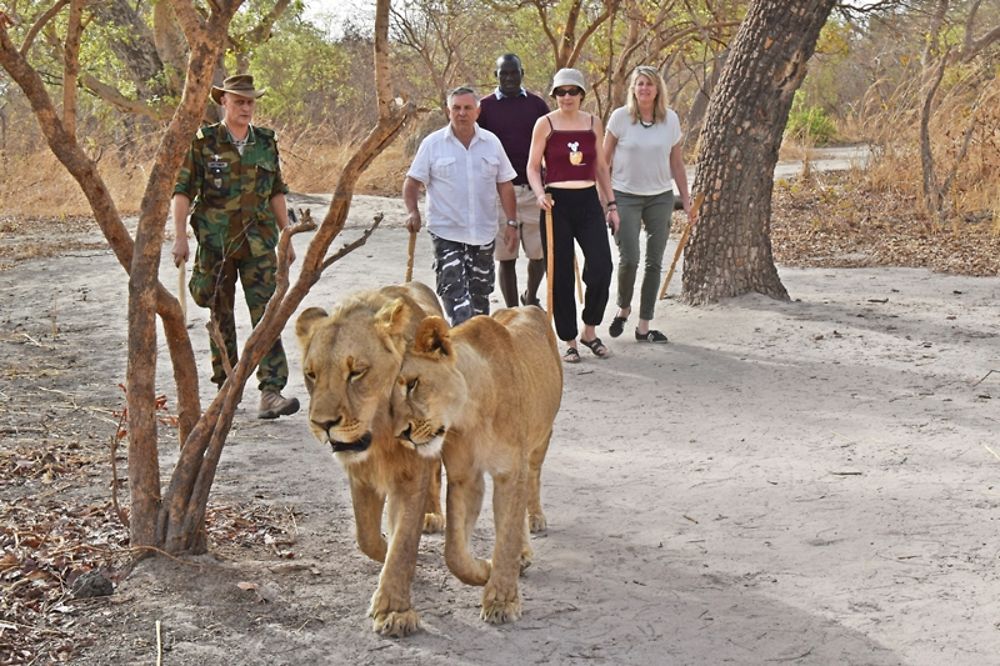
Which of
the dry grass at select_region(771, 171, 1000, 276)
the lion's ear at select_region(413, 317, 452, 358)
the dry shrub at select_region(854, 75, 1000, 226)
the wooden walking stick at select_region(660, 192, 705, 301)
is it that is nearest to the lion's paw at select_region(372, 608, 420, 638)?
the lion's ear at select_region(413, 317, 452, 358)

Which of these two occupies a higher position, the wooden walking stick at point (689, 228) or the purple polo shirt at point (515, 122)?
the purple polo shirt at point (515, 122)

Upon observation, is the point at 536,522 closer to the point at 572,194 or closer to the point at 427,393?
the point at 427,393

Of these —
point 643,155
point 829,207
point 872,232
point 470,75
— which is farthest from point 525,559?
point 470,75

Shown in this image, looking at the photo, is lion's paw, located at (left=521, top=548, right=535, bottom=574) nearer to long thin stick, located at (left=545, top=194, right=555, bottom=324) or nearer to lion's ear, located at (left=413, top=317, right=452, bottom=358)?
lion's ear, located at (left=413, top=317, right=452, bottom=358)

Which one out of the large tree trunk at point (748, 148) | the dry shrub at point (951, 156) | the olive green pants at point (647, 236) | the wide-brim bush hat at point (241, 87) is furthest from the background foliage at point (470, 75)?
the large tree trunk at point (748, 148)

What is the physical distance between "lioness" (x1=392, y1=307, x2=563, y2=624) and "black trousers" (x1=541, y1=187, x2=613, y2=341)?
12.7 ft

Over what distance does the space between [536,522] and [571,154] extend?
12.1 feet

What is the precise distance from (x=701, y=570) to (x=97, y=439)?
3475mm

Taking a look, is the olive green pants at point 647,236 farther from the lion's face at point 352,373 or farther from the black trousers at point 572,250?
the lion's face at point 352,373

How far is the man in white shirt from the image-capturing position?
754 centimetres

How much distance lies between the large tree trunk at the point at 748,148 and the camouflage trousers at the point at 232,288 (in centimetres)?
403

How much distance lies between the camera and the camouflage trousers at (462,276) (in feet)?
24.5

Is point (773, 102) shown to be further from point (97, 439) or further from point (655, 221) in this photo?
point (97, 439)

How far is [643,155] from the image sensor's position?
8844 millimetres
